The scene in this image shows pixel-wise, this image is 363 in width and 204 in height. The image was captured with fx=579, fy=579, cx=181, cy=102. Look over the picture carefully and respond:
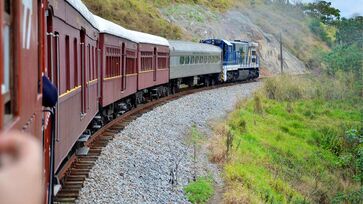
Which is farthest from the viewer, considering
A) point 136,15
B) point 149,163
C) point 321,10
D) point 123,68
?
point 321,10

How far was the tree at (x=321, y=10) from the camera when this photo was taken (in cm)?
10094

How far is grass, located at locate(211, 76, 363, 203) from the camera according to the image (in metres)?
13.1

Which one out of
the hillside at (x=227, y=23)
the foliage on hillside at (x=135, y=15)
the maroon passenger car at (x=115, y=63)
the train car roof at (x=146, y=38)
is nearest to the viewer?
the maroon passenger car at (x=115, y=63)

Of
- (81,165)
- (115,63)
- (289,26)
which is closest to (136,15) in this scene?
(115,63)

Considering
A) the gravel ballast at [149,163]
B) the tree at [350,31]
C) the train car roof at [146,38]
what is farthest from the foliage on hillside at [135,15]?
the gravel ballast at [149,163]

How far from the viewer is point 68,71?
23.7ft

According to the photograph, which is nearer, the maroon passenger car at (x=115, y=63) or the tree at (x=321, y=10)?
the maroon passenger car at (x=115, y=63)

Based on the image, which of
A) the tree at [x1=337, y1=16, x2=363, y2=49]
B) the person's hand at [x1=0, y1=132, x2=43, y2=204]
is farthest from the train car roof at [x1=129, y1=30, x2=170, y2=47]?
the tree at [x1=337, y1=16, x2=363, y2=49]

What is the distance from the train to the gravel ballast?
0.67m

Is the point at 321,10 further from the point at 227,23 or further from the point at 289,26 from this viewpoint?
the point at 227,23

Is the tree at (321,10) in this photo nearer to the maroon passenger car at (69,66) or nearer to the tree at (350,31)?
the tree at (350,31)

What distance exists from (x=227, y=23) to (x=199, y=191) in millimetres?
55536

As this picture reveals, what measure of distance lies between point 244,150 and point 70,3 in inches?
389

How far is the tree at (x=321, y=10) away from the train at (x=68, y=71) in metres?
75.5
